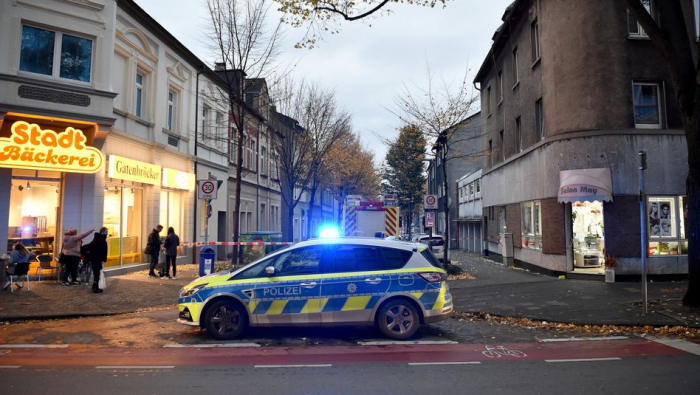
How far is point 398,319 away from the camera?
7.55 m

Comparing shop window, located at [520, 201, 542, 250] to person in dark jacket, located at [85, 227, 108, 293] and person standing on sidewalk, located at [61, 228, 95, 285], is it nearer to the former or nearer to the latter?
person in dark jacket, located at [85, 227, 108, 293]

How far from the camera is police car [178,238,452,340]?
7.46 m

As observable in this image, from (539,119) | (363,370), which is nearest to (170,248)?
(363,370)

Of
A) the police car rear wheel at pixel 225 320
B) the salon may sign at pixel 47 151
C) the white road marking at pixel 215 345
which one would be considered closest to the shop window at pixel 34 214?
the salon may sign at pixel 47 151

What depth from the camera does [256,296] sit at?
7453 millimetres

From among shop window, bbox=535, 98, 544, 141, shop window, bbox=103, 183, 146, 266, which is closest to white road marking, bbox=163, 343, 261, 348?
shop window, bbox=103, 183, 146, 266

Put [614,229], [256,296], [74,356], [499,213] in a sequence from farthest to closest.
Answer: [499,213], [614,229], [256,296], [74,356]

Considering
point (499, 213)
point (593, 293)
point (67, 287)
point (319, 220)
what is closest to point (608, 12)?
point (593, 293)

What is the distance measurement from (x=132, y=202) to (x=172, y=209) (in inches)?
116

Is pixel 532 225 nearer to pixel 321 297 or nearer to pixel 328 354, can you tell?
pixel 321 297

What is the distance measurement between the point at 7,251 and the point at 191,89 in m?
10.6

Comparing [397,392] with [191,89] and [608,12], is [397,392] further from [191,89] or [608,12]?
[191,89]

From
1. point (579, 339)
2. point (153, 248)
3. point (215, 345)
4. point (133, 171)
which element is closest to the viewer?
point (215, 345)

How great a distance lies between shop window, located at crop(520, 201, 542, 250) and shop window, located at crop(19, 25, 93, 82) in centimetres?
1531
